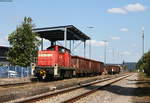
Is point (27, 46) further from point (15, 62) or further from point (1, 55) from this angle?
point (1, 55)

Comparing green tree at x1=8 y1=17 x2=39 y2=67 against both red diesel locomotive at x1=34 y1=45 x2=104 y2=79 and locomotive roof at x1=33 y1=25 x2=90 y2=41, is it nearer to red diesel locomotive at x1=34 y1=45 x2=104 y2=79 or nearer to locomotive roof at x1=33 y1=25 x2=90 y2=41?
locomotive roof at x1=33 y1=25 x2=90 y2=41

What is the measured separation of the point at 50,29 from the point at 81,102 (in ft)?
128

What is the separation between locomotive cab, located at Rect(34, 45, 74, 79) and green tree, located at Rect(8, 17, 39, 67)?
1466 cm

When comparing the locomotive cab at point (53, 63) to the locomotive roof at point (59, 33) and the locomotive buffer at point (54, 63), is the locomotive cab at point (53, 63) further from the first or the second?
the locomotive roof at point (59, 33)

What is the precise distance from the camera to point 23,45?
53.6 meters

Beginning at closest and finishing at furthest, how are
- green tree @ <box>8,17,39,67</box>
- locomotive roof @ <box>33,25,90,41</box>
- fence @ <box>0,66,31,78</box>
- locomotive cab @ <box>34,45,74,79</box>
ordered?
locomotive cab @ <box>34,45,74,79</box> < fence @ <box>0,66,31,78</box> < green tree @ <box>8,17,39,67</box> < locomotive roof @ <box>33,25,90,41</box>

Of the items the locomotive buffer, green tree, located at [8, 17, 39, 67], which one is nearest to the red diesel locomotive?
the locomotive buffer

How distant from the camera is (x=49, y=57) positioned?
117 feet

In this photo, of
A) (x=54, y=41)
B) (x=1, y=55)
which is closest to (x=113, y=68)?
(x=1, y=55)

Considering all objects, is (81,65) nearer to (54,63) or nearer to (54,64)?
(54,63)

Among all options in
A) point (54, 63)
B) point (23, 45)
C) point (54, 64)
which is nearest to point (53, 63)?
point (54, 63)

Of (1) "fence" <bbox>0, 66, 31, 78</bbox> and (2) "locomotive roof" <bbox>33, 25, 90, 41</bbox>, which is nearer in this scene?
(1) "fence" <bbox>0, 66, 31, 78</bbox>

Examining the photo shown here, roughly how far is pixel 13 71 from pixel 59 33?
1541 cm

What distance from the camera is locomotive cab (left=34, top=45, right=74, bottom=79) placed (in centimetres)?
3366
